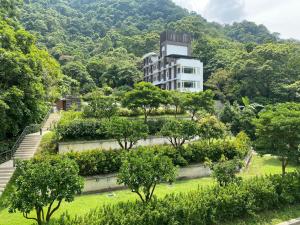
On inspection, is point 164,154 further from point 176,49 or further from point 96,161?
point 176,49

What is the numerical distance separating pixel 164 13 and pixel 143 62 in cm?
5472

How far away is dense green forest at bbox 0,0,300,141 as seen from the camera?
734 inches

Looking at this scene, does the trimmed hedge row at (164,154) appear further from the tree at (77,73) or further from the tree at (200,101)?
the tree at (77,73)

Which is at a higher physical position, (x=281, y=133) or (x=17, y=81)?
(x=17, y=81)

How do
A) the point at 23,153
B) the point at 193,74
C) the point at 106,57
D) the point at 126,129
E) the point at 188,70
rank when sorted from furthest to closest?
1. the point at 106,57
2. the point at 193,74
3. the point at 188,70
4. the point at 23,153
5. the point at 126,129

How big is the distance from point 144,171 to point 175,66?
3696 centimetres

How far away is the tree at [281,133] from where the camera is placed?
14.8 m

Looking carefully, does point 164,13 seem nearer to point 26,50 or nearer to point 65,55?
point 65,55

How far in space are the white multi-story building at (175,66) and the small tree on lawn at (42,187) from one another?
34159mm

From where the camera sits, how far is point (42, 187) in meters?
9.16

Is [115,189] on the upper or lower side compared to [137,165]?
→ lower

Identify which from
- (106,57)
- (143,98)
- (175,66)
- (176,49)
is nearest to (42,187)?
(143,98)

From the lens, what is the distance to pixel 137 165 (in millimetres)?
10820

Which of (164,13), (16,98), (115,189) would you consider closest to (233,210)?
(115,189)
